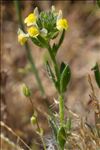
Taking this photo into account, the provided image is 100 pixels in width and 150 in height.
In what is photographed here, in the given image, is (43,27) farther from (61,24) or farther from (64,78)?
(64,78)

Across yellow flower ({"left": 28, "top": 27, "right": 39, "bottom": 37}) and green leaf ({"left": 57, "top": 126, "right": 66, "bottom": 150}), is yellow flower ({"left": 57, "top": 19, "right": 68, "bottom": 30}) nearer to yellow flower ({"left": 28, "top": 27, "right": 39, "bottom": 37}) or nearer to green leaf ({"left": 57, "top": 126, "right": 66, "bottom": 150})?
yellow flower ({"left": 28, "top": 27, "right": 39, "bottom": 37})

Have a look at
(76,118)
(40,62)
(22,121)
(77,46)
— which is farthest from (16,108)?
(76,118)

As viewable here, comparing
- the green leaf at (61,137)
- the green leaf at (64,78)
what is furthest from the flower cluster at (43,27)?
the green leaf at (61,137)

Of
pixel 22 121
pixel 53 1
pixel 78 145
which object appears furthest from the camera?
pixel 53 1

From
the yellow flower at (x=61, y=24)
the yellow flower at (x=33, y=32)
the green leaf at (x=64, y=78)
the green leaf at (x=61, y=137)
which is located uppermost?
the yellow flower at (x=61, y=24)

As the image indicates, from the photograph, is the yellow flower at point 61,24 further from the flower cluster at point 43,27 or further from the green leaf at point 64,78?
the green leaf at point 64,78

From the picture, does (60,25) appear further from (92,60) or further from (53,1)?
(53,1)

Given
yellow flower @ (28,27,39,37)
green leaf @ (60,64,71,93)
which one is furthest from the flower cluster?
green leaf @ (60,64,71,93)

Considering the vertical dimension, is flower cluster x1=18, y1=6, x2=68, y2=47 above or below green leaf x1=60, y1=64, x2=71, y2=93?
above

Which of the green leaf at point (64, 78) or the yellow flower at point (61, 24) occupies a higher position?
the yellow flower at point (61, 24)
